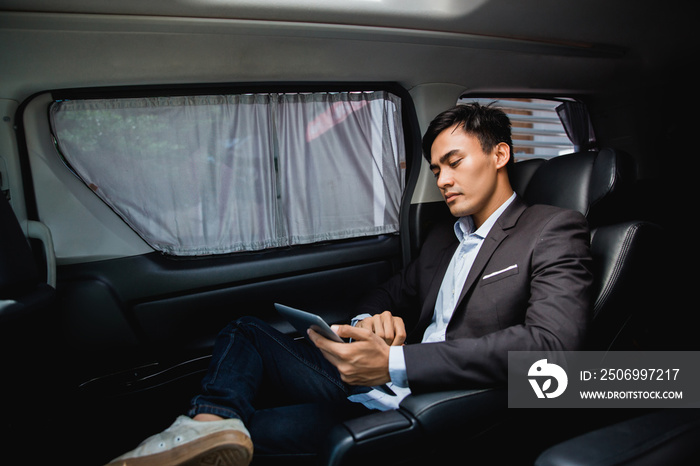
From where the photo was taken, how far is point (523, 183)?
1792 millimetres

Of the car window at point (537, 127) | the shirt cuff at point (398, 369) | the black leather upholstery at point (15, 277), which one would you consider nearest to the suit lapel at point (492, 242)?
the shirt cuff at point (398, 369)

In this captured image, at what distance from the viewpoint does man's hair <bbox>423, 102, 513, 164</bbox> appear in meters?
1.60

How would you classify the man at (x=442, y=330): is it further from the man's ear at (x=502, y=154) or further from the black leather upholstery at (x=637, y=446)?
the black leather upholstery at (x=637, y=446)

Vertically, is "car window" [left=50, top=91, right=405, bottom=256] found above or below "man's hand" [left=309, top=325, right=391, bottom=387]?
above

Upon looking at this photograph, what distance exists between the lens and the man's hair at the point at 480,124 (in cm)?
160

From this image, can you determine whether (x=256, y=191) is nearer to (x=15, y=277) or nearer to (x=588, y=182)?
(x=15, y=277)

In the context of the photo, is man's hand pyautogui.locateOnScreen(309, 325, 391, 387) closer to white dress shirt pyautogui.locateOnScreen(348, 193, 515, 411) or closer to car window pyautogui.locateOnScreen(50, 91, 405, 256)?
white dress shirt pyautogui.locateOnScreen(348, 193, 515, 411)

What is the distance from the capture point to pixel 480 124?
1.62 metres

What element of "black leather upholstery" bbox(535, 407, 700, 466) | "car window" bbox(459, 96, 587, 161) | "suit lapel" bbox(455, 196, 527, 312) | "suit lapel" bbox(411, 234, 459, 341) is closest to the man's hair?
"suit lapel" bbox(455, 196, 527, 312)

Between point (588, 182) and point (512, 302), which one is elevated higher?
point (588, 182)

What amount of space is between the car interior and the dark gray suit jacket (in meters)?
0.09

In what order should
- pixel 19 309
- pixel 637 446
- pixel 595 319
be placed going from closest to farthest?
1. pixel 637 446
2. pixel 595 319
3. pixel 19 309

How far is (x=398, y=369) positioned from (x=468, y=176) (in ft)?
2.80

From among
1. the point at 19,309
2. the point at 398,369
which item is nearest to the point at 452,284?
the point at 398,369
